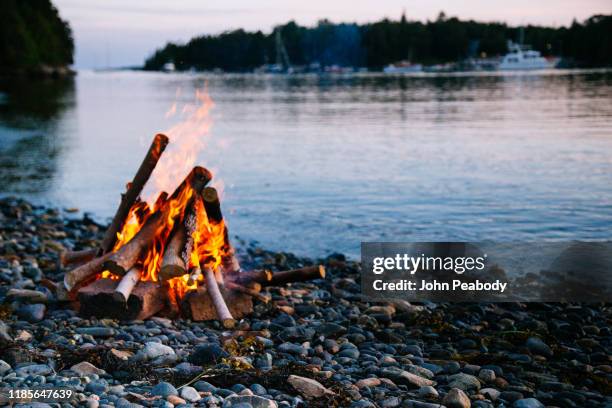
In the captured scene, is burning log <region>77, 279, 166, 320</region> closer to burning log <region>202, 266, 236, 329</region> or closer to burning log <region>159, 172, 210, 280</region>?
burning log <region>159, 172, 210, 280</region>

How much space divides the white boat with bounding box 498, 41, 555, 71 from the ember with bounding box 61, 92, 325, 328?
474 feet

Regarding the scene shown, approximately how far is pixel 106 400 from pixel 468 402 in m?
2.84

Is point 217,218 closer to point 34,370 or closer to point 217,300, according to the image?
point 217,300

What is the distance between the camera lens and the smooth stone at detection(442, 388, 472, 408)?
20.3 feet

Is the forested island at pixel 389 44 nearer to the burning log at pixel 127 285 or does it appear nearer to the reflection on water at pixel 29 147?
the reflection on water at pixel 29 147

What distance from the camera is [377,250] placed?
46.6 feet

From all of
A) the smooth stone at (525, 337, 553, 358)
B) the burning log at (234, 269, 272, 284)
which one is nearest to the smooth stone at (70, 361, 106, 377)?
the burning log at (234, 269, 272, 284)

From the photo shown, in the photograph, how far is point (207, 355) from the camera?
6992 mm

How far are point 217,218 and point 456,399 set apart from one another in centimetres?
415

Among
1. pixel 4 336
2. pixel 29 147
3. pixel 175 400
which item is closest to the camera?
pixel 175 400

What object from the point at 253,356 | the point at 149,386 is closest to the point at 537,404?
the point at 253,356

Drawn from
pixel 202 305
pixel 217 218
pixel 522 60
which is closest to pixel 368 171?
pixel 217 218

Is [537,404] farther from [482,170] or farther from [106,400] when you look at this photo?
[482,170]

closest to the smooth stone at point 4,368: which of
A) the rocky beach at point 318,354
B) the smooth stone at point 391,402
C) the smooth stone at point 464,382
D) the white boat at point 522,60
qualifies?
the rocky beach at point 318,354
